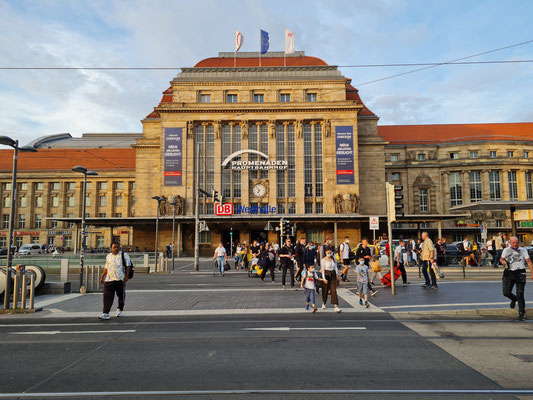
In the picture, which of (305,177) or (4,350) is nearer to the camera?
(4,350)

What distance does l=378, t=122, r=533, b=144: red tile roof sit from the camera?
68.1 metres

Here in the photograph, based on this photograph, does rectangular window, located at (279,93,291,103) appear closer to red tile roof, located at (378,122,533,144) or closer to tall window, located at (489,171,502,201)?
red tile roof, located at (378,122,533,144)

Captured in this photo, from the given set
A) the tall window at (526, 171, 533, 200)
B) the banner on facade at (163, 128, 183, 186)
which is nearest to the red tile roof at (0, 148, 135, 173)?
the banner on facade at (163, 128, 183, 186)

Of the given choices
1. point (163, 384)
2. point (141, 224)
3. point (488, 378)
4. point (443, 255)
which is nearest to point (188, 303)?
point (163, 384)

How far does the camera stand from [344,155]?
160ft

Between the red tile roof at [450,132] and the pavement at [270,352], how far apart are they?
207 feet

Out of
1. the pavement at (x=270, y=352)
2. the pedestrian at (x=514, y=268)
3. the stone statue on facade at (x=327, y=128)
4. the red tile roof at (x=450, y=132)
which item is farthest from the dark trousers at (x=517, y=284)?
the red tile roof at (x=450, y=132)

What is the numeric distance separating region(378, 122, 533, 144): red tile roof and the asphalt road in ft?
216

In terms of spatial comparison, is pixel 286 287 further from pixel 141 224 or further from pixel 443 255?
pixel 141 224

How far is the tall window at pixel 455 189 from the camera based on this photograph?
213 ft

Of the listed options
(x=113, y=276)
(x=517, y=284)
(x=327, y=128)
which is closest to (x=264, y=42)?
(x=327, y=128)

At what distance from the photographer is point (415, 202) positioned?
65875 mm

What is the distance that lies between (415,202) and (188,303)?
60731 millimetres

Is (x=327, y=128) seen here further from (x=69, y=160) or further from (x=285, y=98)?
(x=69, y=160)
